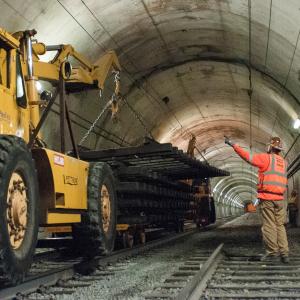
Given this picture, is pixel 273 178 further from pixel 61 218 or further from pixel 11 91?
pixel 11 91

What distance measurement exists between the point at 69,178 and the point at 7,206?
1.56m

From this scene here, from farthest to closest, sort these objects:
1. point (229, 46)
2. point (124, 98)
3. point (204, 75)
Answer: point (204, 75) → point (124, 98) → point (229, 46)

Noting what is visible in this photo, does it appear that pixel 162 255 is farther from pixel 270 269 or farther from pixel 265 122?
pixel 265 122

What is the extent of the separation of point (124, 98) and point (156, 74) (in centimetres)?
118

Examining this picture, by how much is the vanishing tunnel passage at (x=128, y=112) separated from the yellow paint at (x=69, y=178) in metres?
0.02

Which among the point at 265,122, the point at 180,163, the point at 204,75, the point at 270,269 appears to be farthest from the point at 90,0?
the point at 265,122

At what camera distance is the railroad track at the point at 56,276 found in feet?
17.4

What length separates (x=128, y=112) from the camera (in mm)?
16062

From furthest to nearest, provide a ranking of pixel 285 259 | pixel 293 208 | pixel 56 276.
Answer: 1. pixel 293 208
2. pixel 285 259
3. pixel 56 276

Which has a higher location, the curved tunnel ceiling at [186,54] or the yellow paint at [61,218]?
the curved tunnel ceiling at [186,54]

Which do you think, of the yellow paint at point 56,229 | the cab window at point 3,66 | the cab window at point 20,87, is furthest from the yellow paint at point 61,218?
the cab window at point 3,66

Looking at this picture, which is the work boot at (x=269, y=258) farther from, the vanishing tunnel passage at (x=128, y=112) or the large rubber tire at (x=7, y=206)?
the large rubber tire at (x=7, y=206)

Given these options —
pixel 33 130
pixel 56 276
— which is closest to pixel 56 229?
pixel 56 276

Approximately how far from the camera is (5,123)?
5.38 meters
